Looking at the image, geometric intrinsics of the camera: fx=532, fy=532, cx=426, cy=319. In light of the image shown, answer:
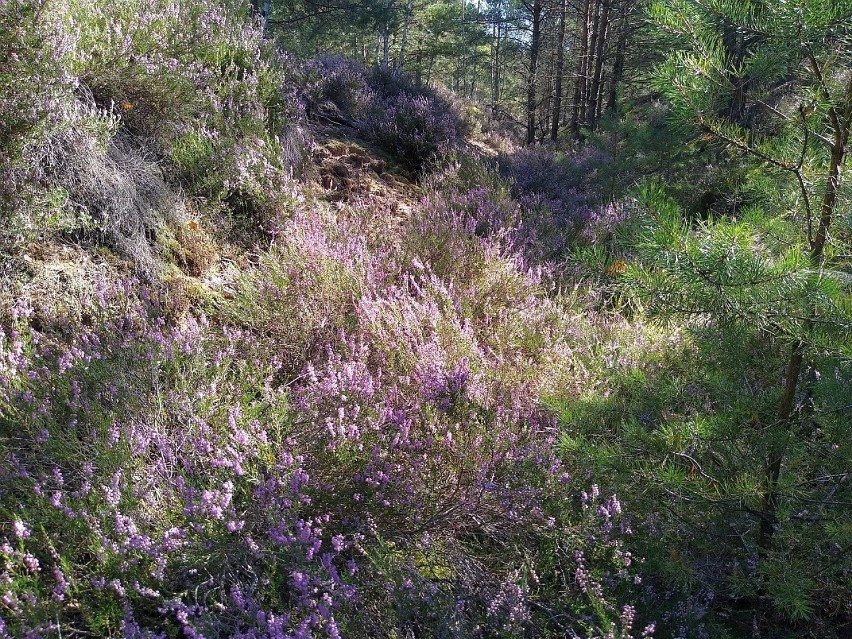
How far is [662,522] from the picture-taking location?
208cm

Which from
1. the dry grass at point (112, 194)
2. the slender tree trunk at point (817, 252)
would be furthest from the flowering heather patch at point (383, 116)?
the slender tree trunk at point (817, 252)

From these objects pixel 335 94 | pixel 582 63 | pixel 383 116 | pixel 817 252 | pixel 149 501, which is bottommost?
pixel 149 501

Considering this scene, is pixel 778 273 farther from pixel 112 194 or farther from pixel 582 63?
pixel 582 63

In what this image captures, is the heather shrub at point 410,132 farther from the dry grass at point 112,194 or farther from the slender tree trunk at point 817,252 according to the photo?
the slender tree trunk at point 817,252

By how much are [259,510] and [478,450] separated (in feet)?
2.91

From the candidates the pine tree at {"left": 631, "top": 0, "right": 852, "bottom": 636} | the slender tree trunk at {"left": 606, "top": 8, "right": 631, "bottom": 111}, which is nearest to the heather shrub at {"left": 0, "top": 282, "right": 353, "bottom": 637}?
the pine tree at {"left": 631, "top": 0, "right": 852, "bottom": 636}

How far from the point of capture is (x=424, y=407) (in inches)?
94.5

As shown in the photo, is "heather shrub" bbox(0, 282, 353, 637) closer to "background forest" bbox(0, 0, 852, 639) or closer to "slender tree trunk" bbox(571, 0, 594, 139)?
"background forest" bbox(0, 0, 852, 639)

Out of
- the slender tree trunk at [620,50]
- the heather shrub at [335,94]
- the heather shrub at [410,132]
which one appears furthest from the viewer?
the slender tree trunk at [620,50]

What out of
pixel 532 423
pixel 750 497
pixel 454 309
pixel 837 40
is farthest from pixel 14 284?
pixel 837 40

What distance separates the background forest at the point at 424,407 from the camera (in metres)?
1.66

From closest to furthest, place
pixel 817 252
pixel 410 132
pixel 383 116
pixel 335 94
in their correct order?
pixel 817 252, pixel 410 132, pixel 383 116, pixel 335 94

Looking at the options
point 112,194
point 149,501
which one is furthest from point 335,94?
point 149,501

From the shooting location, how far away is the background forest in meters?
1.66
